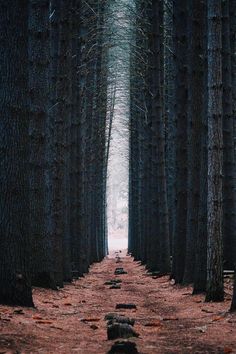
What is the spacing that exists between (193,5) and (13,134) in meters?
5.88

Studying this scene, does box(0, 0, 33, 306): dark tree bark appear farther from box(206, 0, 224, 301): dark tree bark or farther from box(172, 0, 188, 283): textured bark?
box(172, 0, 188, 283): textured bark

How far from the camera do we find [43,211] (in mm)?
10570

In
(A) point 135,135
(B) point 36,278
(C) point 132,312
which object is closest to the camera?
(C) point 132,312

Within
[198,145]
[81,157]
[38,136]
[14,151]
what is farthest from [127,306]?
[81,157]

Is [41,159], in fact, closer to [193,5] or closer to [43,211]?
[43,211]

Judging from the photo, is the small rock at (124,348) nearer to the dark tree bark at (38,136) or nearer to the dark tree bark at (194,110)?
the dark tree bark at (38,136)

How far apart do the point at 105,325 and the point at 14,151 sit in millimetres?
2441

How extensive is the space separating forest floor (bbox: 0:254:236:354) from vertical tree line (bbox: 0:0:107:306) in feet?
2.11

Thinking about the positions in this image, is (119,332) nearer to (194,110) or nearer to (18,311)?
(18,311)

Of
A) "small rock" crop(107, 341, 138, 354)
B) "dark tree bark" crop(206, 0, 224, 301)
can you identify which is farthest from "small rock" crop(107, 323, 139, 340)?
"dark tree bark" crop(206, 0, 224, 301)

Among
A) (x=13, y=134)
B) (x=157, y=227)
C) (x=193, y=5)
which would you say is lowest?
(x=157, y=227)

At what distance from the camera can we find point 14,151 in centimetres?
738

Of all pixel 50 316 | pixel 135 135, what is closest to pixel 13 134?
pixel 50 316

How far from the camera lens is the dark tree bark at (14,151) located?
7199 millimetres
